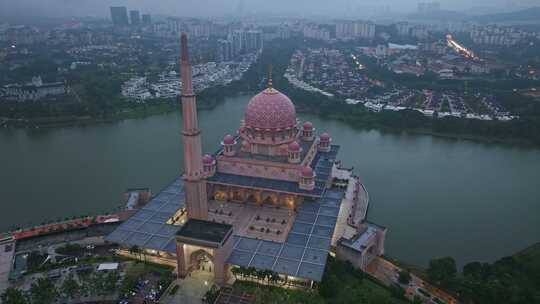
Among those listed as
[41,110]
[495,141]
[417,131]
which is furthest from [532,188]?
[41,110]

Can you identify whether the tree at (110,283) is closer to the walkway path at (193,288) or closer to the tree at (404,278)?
the walkway path at (193,288)

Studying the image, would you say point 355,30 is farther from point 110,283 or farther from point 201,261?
point 110,283

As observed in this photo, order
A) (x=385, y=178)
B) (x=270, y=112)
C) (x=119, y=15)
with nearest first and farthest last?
(x=270, y=112) < (x=385, y=178) < (x=119, y=15)

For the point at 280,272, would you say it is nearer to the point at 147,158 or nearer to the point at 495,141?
the point at 147,158

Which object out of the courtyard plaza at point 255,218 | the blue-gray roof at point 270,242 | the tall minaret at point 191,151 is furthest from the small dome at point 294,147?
the tall minaret at point 191,151

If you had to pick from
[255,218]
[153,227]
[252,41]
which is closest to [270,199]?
[255,218]
